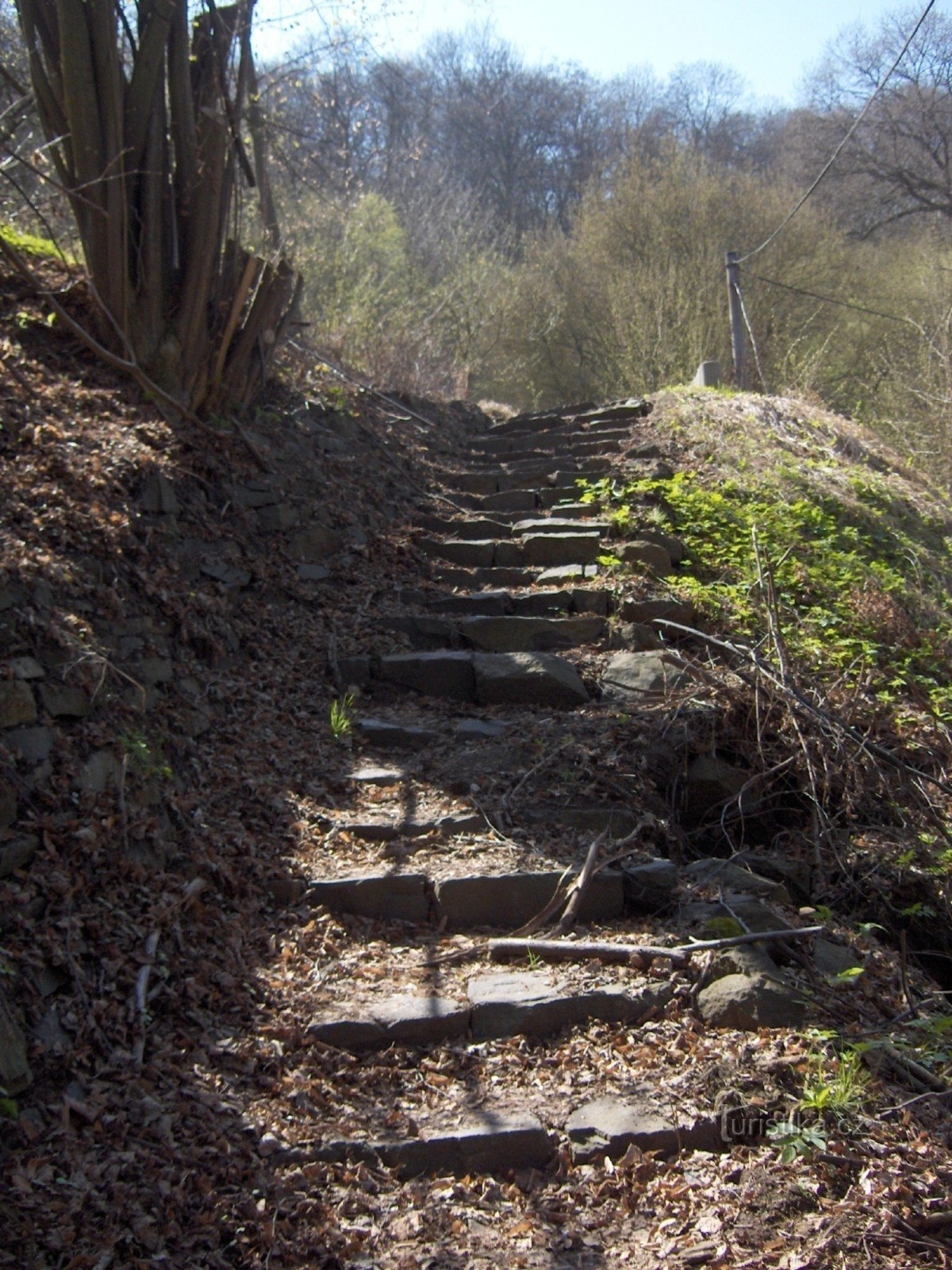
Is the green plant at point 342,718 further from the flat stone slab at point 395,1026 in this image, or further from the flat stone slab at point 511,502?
the flat stone slab at point 511,502

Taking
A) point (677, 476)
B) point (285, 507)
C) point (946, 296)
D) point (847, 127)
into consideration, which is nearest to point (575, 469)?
point (677, 476)

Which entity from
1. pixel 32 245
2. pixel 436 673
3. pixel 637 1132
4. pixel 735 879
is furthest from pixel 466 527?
pixel 637 1132


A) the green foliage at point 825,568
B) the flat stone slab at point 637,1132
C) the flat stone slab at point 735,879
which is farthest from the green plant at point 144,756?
the green foliage at point 825,568

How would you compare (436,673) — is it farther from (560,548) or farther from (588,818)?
(560,548)

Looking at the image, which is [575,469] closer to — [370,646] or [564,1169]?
[370,646]

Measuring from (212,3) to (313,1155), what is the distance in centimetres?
638

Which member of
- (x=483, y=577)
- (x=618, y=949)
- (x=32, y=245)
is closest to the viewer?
(x=618, y=949)

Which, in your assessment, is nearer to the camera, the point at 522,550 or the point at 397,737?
the point at 397,737

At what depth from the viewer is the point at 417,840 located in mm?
4176

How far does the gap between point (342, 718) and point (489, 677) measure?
835mm

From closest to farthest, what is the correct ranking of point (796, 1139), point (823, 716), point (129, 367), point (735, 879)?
point (796, 1139) → point (735, 879) → point (823, 716) → point (129, 367)

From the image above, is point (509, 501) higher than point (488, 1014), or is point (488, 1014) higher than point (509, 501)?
point (509, 501)

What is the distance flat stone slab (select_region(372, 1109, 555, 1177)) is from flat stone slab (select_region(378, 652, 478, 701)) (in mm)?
2819

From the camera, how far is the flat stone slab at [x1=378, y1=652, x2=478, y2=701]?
5480 millimetres
